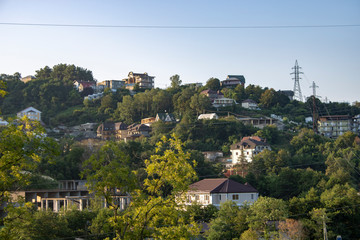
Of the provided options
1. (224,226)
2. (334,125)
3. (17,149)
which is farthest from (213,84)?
(17,149)

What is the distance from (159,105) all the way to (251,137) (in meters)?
21.9

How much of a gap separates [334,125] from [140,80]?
39.9 m

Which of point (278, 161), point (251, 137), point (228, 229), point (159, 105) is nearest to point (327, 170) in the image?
point (278, 161)

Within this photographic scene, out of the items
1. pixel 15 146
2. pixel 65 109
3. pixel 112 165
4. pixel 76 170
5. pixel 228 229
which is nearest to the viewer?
pixel 15 146

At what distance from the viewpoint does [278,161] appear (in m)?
52.7

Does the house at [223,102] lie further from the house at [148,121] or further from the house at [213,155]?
the house at [213,155]

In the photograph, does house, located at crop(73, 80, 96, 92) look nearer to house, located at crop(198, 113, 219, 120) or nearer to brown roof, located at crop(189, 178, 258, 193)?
house, located at crop(198, 113, 219, 120)

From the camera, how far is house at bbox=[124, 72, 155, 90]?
329 ft

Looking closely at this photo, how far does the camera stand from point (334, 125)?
8025 centimetres

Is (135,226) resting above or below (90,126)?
below

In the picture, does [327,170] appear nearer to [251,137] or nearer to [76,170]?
[251,137]

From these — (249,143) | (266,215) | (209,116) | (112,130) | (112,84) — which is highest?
(112,84)

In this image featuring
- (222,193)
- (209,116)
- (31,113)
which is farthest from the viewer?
(31,113)

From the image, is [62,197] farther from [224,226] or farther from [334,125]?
[334,125]
